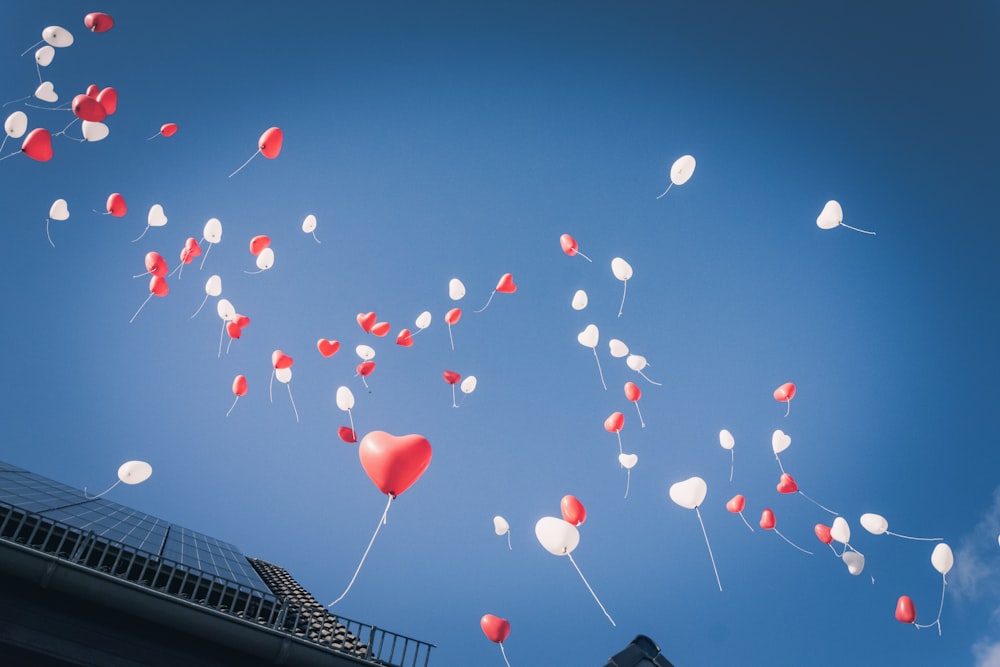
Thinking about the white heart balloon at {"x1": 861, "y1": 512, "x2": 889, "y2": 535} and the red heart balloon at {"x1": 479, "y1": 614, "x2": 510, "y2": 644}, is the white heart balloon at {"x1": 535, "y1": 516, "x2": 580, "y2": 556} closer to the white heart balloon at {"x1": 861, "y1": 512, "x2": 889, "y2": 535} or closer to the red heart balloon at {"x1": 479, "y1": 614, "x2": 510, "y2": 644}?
the red heart balloon at {"x1": 479, "y1": 614, "x2": 510, "y2": 644}

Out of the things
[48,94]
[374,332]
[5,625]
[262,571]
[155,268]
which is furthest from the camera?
[262,571]

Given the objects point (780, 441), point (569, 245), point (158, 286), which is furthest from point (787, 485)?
point (158, 286)

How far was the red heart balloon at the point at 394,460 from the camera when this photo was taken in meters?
8.95

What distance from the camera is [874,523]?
11930mm

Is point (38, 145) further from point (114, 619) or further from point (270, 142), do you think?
point (114, 619)

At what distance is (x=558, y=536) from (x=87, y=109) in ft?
31.4

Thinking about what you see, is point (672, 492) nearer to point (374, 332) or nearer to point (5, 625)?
point (374, 332)

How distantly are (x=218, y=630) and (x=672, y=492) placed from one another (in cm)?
709

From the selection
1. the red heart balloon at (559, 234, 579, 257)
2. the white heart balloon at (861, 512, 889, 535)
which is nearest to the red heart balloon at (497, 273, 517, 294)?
the red heart balloon at (559, 234, 579, 257)

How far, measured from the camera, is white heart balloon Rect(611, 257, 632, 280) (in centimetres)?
1252

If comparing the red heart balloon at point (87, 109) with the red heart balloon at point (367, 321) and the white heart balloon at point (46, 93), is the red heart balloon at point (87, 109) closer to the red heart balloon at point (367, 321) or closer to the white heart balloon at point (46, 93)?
the white heart balloon at point (46, 93)

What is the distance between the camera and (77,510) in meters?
11.7

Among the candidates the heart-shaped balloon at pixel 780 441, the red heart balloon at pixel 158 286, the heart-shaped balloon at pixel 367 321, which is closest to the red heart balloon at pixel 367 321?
the heart-shaped balloon at pixel 367 321

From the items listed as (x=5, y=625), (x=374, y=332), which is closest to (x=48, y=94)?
(x=374, y=332)
